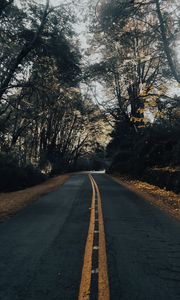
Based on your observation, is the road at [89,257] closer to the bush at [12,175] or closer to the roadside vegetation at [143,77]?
the roadside vegetation at [143,77]

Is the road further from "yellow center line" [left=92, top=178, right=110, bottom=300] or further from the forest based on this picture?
the forest

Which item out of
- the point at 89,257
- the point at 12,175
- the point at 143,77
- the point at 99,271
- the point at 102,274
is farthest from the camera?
the point at 143,77

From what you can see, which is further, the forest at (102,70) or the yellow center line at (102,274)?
the forest at (102,70)

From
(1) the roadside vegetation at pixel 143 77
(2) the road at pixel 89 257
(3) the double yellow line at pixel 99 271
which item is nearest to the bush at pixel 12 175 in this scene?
(1) the roadside vegetation at pixel 143 77

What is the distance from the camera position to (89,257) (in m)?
6.28

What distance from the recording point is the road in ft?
15.3

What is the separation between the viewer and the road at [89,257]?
184 inches

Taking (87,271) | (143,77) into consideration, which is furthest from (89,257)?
(143,77)

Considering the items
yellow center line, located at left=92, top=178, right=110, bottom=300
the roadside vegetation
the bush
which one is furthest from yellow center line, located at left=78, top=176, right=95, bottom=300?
the bush

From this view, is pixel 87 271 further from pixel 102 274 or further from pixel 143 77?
pixel 143 77

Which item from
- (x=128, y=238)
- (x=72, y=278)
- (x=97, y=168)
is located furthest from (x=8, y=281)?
(x=97, y=168)

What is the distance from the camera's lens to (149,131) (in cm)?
3119

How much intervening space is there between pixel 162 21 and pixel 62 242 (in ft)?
45.2

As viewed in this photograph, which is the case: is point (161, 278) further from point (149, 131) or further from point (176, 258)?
point (149, 131)
